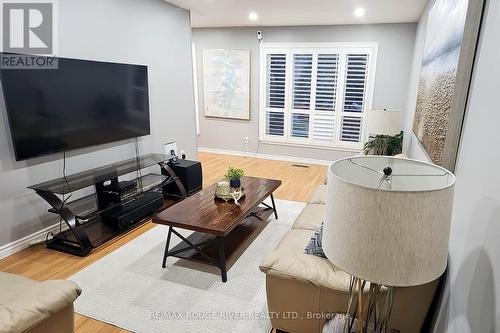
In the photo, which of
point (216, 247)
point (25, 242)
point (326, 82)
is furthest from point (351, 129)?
point (25, 242)

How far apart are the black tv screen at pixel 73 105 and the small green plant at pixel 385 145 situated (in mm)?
3175

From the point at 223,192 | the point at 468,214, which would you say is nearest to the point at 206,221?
the point at 223,192

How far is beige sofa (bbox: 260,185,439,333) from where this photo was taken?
1.47 metres

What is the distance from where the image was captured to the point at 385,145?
440 cm

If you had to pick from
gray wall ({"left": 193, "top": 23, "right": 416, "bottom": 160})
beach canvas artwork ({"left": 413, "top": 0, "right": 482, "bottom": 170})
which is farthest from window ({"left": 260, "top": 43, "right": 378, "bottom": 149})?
beach canvas artwork ({"left": 413, "top": 0, "right": 482, "bottom": 170})

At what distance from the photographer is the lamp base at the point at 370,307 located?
3.73 ft

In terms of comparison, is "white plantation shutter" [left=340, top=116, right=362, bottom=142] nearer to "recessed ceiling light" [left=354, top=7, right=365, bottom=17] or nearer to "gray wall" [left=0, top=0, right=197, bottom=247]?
"recessed ceiling light" [left=354, top=7, right=365, bottom=17]

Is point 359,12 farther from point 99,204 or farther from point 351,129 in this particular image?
point 99,204

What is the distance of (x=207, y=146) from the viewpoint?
6.80 metres

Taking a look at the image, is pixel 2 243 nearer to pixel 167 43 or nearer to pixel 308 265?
pixel 308 265

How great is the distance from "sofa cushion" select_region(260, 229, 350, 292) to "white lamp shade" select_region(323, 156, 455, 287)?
0.69 meters

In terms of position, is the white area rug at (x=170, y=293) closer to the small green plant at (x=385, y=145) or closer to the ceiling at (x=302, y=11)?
the small green plant at (x=385, y=145)

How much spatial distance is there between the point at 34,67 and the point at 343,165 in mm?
2745

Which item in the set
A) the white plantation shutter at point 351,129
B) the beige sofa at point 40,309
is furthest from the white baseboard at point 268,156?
the beige sofa at point 40,309
